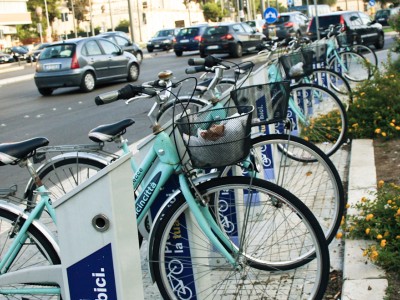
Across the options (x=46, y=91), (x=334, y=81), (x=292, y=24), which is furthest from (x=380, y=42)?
(x=334, y=81)

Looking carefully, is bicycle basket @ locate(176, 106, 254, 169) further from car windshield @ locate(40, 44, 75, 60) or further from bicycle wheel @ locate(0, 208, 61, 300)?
car windshield @ locate(40, 44, 75, 60)

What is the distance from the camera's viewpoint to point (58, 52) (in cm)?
2108

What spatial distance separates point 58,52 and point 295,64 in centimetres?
1452

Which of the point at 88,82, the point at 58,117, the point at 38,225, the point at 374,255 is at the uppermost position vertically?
the point at 38,225

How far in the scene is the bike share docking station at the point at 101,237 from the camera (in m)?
2.62

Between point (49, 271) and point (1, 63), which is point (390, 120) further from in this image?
point (1, 63)

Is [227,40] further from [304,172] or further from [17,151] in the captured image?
[17,151]

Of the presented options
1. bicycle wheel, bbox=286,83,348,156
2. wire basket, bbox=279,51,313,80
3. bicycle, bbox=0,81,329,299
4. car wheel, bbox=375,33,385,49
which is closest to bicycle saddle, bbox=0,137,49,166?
bicycle, bbox=0,81,329,299

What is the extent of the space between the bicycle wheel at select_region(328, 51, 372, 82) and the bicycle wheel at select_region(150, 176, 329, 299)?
866cm

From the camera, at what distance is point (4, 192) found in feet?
12.6

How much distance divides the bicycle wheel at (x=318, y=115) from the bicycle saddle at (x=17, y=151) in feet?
12.4

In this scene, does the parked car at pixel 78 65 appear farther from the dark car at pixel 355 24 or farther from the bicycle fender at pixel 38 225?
the bicycle fender at pixel 38 225

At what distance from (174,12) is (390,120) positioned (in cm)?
10286

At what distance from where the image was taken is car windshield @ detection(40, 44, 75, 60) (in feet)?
68.6
